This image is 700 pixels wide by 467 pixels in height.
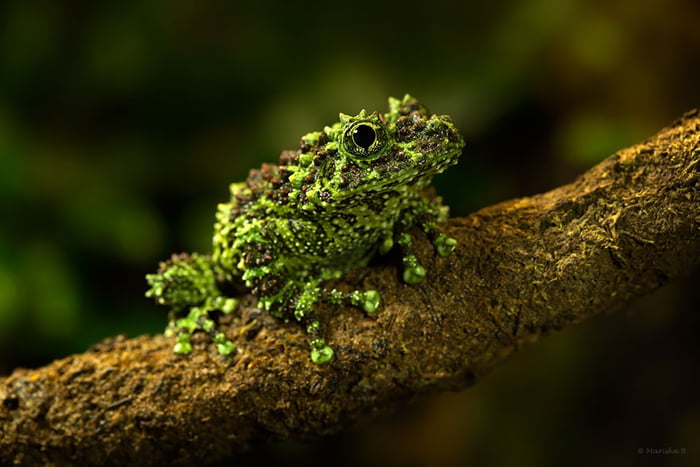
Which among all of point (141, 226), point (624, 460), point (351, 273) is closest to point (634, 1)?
point (351, 273)

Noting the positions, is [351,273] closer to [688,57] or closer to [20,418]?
[20,418]

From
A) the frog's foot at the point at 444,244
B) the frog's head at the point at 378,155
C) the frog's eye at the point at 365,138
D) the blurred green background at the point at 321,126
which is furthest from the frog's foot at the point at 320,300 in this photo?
the blurred green background at the point at 321,126

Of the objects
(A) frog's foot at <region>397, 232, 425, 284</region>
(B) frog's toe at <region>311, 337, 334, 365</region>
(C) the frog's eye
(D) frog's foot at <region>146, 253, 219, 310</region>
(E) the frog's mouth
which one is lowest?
(B) frog's toe at <region>311, 337, 334, 365</region>

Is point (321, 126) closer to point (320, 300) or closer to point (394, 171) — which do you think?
point (320, 300)

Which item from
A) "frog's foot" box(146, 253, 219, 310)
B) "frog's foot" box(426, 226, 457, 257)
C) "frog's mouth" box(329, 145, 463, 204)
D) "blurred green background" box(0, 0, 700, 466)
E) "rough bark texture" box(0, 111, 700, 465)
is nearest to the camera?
"frog's mouth" box(329, 145, 463, 204)

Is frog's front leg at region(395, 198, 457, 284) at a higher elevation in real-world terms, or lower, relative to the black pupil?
lower

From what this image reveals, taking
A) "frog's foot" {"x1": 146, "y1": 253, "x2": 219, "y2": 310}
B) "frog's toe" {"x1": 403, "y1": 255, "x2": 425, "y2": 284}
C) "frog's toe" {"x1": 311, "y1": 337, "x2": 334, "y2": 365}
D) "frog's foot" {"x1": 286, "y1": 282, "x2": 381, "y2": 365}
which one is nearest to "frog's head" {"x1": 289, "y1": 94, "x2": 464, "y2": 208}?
"frog's toe" {"x1": 403, "y1": 255, "x2": 425, "y2": 284}

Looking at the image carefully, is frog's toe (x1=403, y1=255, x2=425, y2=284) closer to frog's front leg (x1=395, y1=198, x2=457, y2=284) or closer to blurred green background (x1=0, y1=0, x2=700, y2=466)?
frog's front leg (x1=395, y1=198, x2=457, y2=284)
